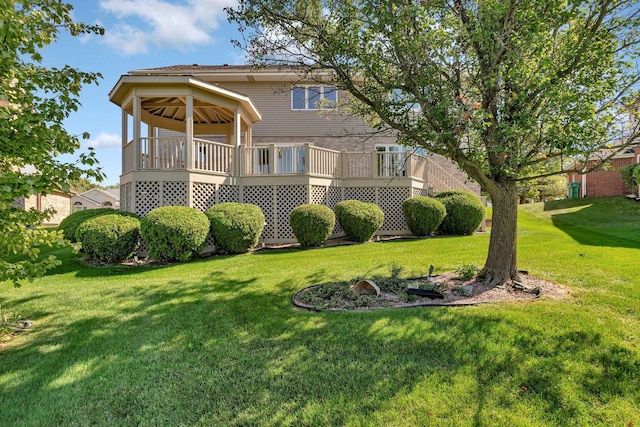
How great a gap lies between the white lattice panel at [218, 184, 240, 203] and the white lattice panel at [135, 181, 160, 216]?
1939 mm

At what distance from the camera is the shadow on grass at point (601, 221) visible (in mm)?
9938

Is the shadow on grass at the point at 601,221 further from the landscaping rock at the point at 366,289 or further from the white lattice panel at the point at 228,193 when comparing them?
the white lattice panel at the point at 228,193

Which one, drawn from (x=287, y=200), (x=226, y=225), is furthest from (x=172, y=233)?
(x=287, y=200)

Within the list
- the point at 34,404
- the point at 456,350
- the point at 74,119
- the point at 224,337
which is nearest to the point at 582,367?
the point at 456,350

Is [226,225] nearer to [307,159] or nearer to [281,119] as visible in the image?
[307,159]

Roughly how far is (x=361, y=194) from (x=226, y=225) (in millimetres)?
5537

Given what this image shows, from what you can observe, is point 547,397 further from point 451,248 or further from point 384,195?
point 384,195

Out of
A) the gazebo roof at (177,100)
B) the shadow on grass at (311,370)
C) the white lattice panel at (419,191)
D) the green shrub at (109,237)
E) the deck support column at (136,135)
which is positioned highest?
the gazebo roof at (177,100)

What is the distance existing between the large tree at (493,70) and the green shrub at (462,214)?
248 inches

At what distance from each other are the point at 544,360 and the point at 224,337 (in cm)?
356

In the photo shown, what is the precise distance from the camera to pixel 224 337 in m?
4.22

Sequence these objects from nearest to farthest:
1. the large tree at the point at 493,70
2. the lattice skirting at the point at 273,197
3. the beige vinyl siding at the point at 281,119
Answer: the large tree at the point at 493,70
the lattice skirting at the point at 273,197
the beige vinyl siding at the point at 281,119

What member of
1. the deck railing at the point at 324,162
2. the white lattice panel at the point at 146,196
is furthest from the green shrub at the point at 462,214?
the white lattice panel at the point at 146,196

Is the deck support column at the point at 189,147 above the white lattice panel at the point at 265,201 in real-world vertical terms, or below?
above
